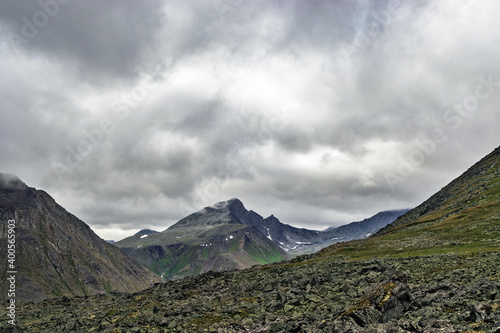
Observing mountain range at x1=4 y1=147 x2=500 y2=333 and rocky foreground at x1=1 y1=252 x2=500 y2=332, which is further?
mountain range at x1=4 y1=147 x2=500 y2=333

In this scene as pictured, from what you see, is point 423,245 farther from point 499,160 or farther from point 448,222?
point 499,160

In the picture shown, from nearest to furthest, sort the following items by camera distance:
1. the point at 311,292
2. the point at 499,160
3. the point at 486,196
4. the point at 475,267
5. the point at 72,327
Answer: the point at 475,267
the point at 311,292
the point at 72,327
the point at 486,196
the point at 499,160

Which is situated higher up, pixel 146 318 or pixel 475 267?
pixel 146 318

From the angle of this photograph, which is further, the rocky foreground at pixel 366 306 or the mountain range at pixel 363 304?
the mountain range at pixel 363 304

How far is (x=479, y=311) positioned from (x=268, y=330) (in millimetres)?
18783

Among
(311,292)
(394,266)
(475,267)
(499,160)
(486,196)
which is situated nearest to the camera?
(475,267)

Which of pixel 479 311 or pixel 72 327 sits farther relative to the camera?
pixel 72 327

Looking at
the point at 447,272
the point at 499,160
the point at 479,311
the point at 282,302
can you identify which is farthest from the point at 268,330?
the point at 499,160

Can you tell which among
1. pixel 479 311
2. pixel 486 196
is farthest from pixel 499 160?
pixel 479 311

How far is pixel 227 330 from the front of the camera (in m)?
33.9

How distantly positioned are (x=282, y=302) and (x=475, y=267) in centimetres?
2594

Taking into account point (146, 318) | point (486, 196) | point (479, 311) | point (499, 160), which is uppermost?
point (499, 160)

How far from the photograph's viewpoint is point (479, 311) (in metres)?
22.7

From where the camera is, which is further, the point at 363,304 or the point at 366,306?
the point at 363,304
